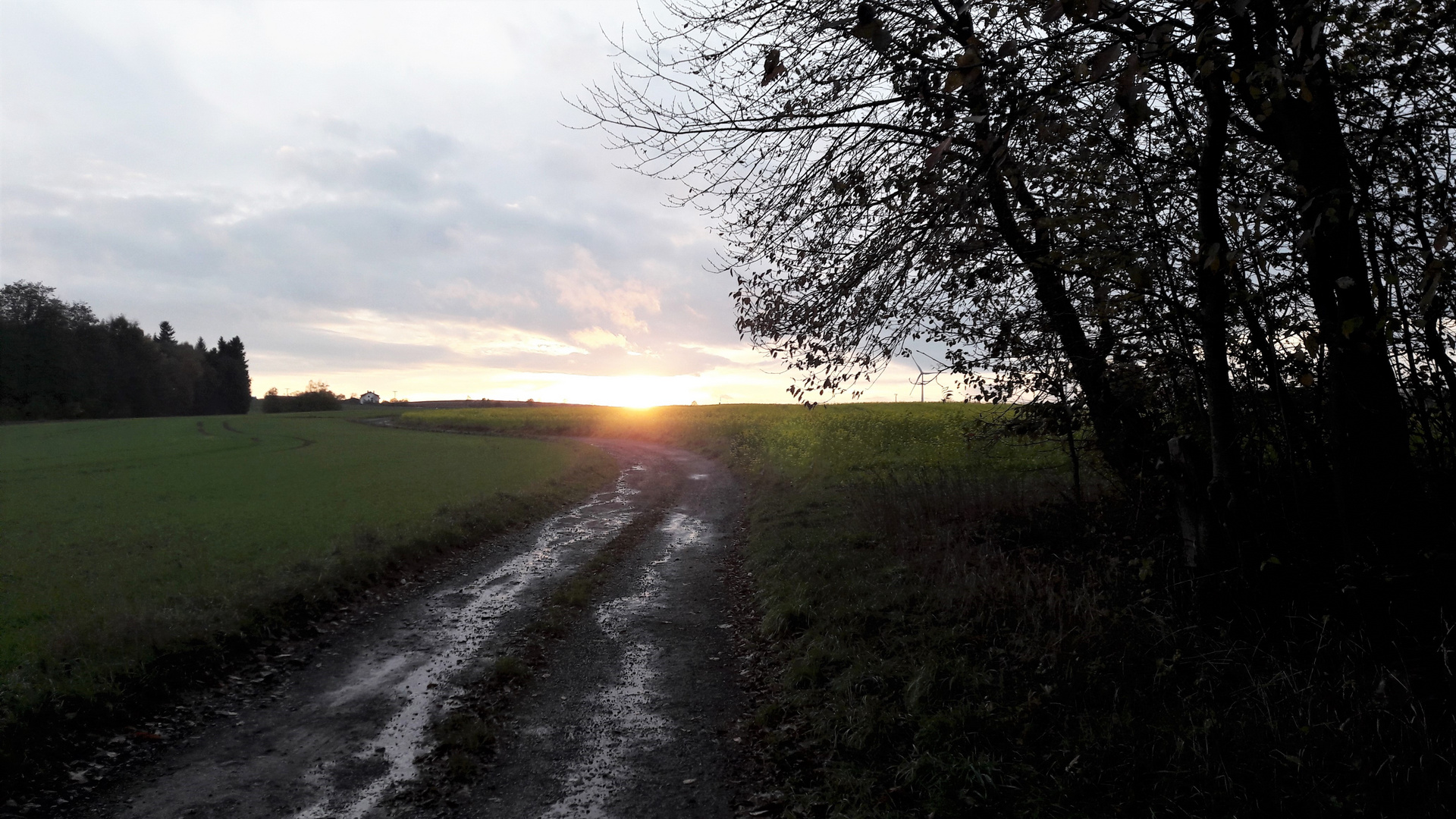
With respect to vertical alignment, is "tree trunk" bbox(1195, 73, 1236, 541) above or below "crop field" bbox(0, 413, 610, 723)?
above

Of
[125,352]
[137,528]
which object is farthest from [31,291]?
[137,528]

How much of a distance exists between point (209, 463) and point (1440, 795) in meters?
38.2

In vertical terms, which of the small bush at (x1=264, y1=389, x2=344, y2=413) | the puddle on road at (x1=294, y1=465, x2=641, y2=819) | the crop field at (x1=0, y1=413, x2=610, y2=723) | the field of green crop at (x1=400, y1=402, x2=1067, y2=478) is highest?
the small bush at (x1=264, y1=389, x2=344, y2=413)

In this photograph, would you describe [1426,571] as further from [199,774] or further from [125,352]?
[125,352]

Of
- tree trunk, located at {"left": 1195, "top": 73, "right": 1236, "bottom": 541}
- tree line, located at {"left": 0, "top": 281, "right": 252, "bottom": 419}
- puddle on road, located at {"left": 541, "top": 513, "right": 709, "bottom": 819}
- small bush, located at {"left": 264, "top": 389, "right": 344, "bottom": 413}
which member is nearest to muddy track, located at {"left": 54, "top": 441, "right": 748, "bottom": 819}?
puddle on road, located at {"left": 541, "top": 513, "right": 709, "bottom": 819}

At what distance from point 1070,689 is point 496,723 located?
16.9 feet

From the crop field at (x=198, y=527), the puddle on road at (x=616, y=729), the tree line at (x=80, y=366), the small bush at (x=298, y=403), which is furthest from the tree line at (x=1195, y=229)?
the small bush at (x=298, y=403)

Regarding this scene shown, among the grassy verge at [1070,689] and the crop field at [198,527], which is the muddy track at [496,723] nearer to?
the grassy verge at [1070,689]

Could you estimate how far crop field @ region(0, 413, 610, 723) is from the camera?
8188 mm

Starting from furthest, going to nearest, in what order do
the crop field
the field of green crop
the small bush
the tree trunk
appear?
the small bush → the field of green crop → the crop field → the tree trunk

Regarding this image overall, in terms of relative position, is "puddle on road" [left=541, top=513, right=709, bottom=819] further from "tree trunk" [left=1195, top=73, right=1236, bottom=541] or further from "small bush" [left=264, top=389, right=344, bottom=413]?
"small bush" [left=264, top=389, right=344, bottom=413]

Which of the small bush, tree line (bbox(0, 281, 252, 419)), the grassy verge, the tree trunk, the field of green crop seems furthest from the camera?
the small bush

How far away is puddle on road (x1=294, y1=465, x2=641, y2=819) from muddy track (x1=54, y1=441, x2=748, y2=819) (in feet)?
0.08

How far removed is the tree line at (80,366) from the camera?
7106 cm
